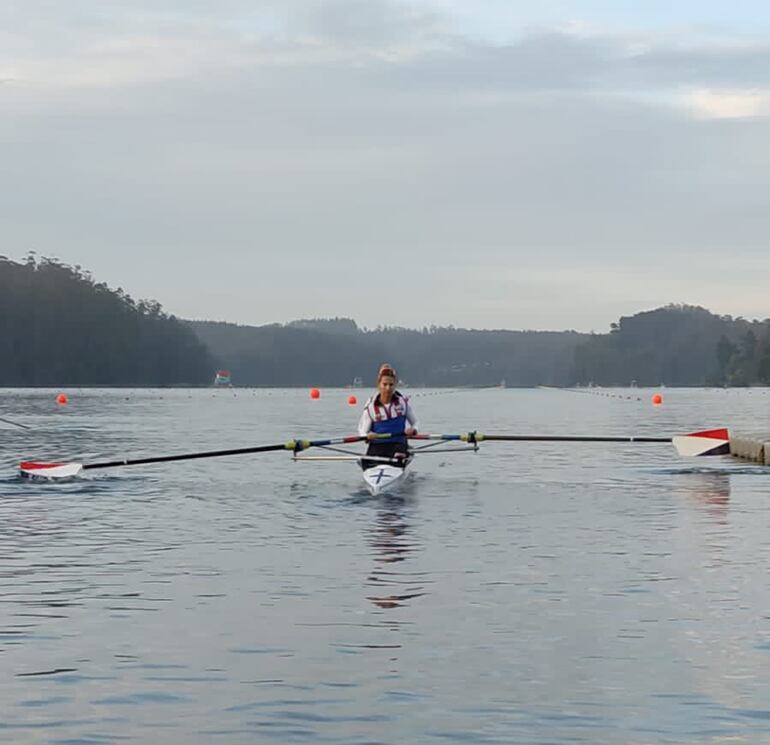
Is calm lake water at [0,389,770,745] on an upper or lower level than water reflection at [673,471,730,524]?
lower

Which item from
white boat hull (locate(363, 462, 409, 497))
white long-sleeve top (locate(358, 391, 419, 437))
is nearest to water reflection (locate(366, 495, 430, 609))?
white boat hull (locate(363, 462, 409, 497))

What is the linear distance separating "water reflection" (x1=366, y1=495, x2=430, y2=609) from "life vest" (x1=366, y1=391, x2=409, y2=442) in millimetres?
3709

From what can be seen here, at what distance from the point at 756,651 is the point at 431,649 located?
2.72 metres

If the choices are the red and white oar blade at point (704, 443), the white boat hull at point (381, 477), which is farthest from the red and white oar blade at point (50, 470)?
the red and white oar blade at point (704, 443)

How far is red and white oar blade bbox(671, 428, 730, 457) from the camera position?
3497 centimetres

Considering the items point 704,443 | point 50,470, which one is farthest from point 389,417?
point 704,443

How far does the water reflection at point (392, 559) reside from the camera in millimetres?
16391

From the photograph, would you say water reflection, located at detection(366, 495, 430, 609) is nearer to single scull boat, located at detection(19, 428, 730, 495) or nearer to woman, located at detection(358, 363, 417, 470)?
single scull boat, located at detection(19, 428, 730, 495)

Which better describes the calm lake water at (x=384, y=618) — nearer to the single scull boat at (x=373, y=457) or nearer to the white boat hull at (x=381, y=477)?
the white boat hull at (x=381, y=477)

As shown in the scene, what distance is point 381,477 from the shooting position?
102ft

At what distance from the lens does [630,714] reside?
10805 mm

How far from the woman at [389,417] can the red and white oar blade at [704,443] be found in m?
6.83

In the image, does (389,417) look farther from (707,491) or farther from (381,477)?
(707,491)

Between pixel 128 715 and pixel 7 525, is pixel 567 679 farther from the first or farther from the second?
pixel 7 525
